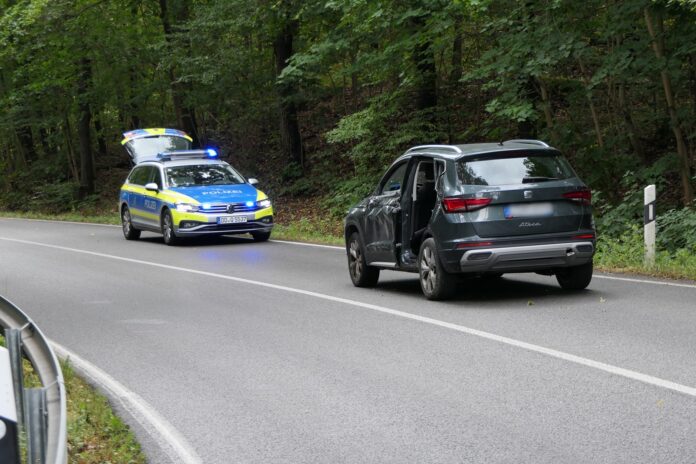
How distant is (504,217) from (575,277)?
139cm

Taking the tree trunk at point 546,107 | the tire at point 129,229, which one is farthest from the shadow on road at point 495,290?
the tire at point 129,229

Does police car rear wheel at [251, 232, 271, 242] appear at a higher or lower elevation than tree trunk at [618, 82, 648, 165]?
lower

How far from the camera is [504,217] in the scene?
36.4ft

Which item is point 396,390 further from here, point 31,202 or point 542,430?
point 31,202

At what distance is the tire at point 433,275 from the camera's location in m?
11.4

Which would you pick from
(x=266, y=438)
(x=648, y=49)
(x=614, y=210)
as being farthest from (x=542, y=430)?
(x=648, y=49)

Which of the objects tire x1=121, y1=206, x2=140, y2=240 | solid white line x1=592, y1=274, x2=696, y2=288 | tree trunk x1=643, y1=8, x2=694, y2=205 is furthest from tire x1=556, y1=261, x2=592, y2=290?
tire x1=121, y1=206, x2=140, y2=240

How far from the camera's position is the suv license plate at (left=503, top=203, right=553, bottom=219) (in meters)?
11.1

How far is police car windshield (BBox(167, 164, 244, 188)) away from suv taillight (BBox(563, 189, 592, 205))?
13298mm

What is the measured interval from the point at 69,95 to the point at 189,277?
28239 mm

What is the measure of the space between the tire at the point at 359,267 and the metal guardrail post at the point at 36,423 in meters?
9.61

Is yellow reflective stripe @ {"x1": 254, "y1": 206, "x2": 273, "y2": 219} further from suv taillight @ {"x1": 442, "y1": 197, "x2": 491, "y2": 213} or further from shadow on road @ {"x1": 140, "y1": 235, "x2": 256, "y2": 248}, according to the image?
suv taillight @ {"x1": 442, "y1": 197, "x2": 491, "y2": 213}

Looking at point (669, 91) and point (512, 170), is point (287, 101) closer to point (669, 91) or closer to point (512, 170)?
point (669, 91)

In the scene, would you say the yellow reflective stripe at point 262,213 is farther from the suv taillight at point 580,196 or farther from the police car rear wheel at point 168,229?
the suv taillight at point 580,196
